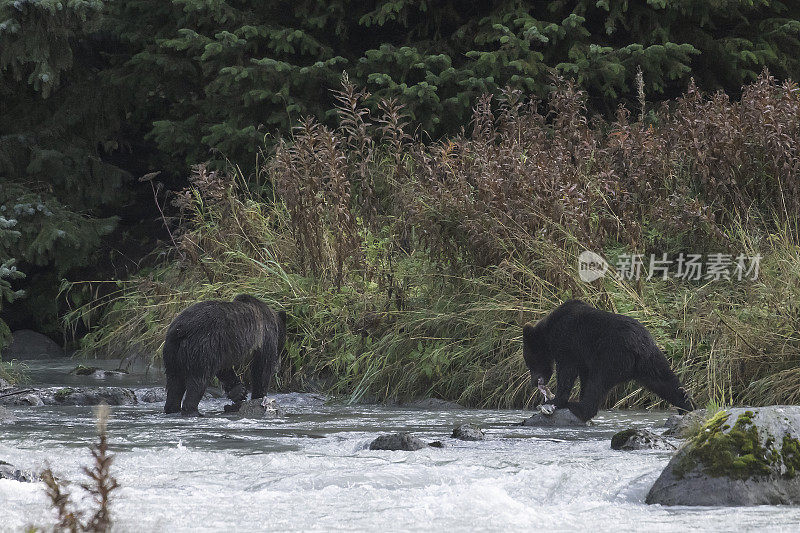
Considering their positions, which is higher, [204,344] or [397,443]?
[204,344]

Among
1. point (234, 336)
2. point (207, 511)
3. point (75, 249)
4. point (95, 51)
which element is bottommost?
point (207, 511)

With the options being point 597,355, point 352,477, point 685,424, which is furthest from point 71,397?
point 685,424

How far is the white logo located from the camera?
9.33m

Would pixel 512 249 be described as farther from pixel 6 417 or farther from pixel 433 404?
pixel 6 417

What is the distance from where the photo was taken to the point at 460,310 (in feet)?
31.9

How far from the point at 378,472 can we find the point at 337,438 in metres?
1.37

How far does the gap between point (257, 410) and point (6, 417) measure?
1.86 metres

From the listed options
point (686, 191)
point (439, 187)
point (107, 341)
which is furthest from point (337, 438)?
point (107, 341)

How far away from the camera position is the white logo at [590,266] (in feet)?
30.6

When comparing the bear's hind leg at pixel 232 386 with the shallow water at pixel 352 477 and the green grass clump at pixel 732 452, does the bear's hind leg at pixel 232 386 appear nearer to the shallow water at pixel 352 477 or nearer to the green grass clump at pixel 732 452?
the shallow water at pixel 352 477

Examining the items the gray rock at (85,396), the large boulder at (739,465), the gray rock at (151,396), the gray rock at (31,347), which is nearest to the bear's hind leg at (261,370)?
the gray rock at (151,396)

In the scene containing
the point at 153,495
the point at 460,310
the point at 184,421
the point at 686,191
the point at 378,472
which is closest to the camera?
the point at 153,495

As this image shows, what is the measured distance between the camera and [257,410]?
857 cm

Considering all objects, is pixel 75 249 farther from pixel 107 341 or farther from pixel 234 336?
pixel 234 336
